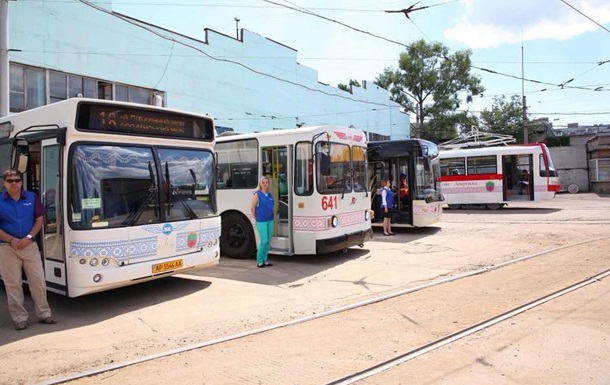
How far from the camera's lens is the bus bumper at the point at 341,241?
31.5 feet

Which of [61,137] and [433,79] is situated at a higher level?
[433,79]

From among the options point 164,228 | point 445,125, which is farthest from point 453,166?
point 445,125

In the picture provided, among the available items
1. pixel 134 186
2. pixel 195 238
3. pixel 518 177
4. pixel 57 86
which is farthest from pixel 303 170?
pixel 518 177

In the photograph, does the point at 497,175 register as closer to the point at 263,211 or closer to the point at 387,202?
the point at 387,202

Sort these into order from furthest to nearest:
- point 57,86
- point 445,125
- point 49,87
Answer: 1. point 445,125
2. point 57,86
3. point 49,87

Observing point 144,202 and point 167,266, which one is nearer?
point 144,202

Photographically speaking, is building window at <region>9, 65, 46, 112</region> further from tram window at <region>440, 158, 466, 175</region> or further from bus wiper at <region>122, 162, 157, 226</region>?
tram window at <region>440, 158, 466, 175</region>

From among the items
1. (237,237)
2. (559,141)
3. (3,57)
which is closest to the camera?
(3,57)

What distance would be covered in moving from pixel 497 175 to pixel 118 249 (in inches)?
777

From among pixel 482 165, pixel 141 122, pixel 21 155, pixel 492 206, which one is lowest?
pixel 492 206

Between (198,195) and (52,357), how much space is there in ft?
11.4

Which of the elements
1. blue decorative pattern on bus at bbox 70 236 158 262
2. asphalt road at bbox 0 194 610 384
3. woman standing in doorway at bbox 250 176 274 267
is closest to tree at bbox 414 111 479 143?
asphalt road at bbox 0 194 610 384

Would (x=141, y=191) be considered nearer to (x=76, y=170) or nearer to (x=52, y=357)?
(x=76, y=170)

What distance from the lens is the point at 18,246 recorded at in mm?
5965
